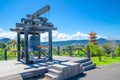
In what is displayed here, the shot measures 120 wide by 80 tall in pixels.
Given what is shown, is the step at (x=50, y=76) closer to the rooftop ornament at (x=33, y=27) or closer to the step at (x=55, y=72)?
the step at (x=55, y=72)

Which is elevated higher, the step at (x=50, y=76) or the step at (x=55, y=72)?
the step at (x=55, y=72)

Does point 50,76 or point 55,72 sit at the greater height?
point 55,72

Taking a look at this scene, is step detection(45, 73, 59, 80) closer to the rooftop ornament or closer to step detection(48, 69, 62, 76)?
step detection(48, 69, 62, 76)

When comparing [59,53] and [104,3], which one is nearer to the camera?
[59,53]

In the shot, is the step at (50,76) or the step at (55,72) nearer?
the step at (50,76)

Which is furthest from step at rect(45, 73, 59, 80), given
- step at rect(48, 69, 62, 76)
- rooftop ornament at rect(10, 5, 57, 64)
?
rooftop ornament at rect(10, 5, 57, 64)

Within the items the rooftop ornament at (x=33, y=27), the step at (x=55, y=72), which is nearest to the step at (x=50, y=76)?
the step at (x=55, y=72)

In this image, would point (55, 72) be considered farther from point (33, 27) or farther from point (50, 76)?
point (33, 27)

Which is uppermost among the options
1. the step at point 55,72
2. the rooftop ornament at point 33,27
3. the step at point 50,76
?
the rooftop ornament at point 33,27

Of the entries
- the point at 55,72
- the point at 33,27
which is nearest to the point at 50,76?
the point at 55,72

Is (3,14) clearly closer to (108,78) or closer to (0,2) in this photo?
(0,2)

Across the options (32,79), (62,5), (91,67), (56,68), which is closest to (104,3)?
(62,5)

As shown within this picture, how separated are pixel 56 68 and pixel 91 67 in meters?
3.55

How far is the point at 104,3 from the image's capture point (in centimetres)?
1633
